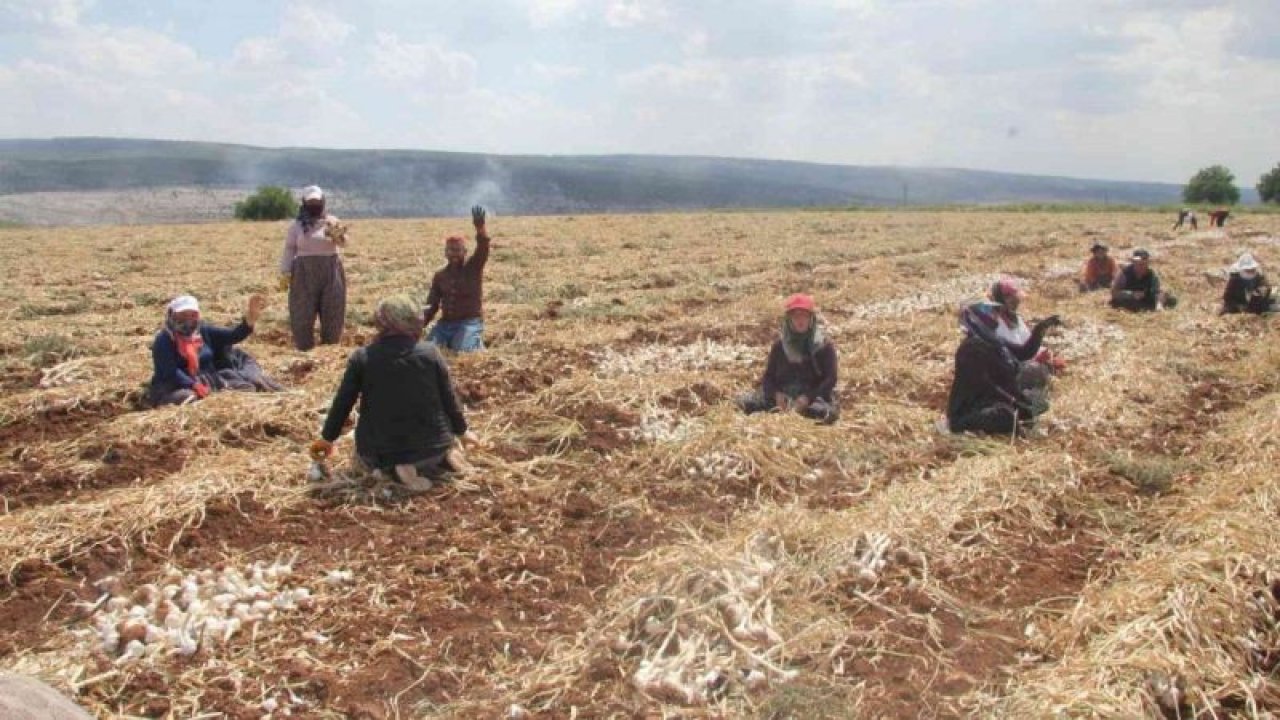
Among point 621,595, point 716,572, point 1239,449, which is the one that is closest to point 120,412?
point 621,595

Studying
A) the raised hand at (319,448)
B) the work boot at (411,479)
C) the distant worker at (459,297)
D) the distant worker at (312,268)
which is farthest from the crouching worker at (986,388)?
the distant worker at (312,268)

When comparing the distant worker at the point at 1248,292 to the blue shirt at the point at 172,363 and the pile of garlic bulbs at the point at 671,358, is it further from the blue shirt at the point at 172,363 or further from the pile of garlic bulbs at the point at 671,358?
the blue shirt at the point at 172,363

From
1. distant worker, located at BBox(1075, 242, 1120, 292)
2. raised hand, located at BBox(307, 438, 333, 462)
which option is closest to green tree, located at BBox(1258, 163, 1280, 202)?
distant worker, located at BBox(1075, 242, 1120, 292)

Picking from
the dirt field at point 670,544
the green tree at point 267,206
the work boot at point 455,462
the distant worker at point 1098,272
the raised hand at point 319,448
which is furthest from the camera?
the green tree at point 267,206

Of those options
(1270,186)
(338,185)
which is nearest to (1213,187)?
(1270,186)

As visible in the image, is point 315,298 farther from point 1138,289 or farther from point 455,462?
point 1138,289

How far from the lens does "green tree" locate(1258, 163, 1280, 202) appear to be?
224ft

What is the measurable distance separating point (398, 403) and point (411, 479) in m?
0.47

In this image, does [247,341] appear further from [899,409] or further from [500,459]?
[899,409]

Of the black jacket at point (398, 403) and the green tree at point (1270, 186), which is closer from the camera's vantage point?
the black jacket at point (398, 403)

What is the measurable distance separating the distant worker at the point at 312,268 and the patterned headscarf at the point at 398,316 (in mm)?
3710

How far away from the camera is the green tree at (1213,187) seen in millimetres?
74375

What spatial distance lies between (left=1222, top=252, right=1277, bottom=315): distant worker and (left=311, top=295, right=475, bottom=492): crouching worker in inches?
414

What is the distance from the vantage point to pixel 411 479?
227 inches
